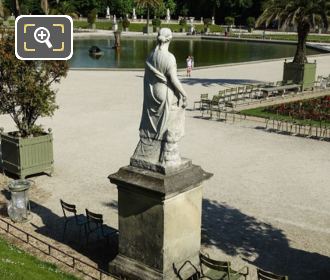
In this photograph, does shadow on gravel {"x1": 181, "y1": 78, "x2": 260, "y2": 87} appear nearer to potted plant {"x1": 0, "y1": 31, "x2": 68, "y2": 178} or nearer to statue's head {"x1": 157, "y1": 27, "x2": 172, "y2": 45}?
potted plant {"x1": 0, "y1": 31, "x2": 68, "y2": 178}

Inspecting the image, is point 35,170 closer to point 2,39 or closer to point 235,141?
point 2,39

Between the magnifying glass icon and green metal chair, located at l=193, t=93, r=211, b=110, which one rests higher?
the magnifying glass icon

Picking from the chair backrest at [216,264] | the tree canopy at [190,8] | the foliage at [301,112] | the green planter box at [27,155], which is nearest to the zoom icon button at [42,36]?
the green planter box at [27,155]

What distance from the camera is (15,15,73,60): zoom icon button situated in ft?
36.2

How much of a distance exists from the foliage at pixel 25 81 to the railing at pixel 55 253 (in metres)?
3.69

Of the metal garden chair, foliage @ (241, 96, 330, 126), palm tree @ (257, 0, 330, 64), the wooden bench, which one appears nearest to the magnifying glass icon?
the metal garden chair

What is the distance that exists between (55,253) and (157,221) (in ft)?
8.75

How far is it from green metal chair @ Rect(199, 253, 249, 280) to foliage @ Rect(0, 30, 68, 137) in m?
6.93

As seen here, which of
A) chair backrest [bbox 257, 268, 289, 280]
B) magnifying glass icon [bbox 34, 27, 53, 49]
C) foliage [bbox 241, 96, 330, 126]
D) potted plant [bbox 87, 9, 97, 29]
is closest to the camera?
chair backrest [bbox 257, 268, 289, 280]

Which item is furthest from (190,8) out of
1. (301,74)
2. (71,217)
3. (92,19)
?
(71,217)

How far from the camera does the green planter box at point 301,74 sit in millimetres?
28672

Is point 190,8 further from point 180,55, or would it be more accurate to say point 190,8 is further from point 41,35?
point 41,35

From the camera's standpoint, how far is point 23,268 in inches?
339

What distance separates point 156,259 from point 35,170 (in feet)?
21.9
